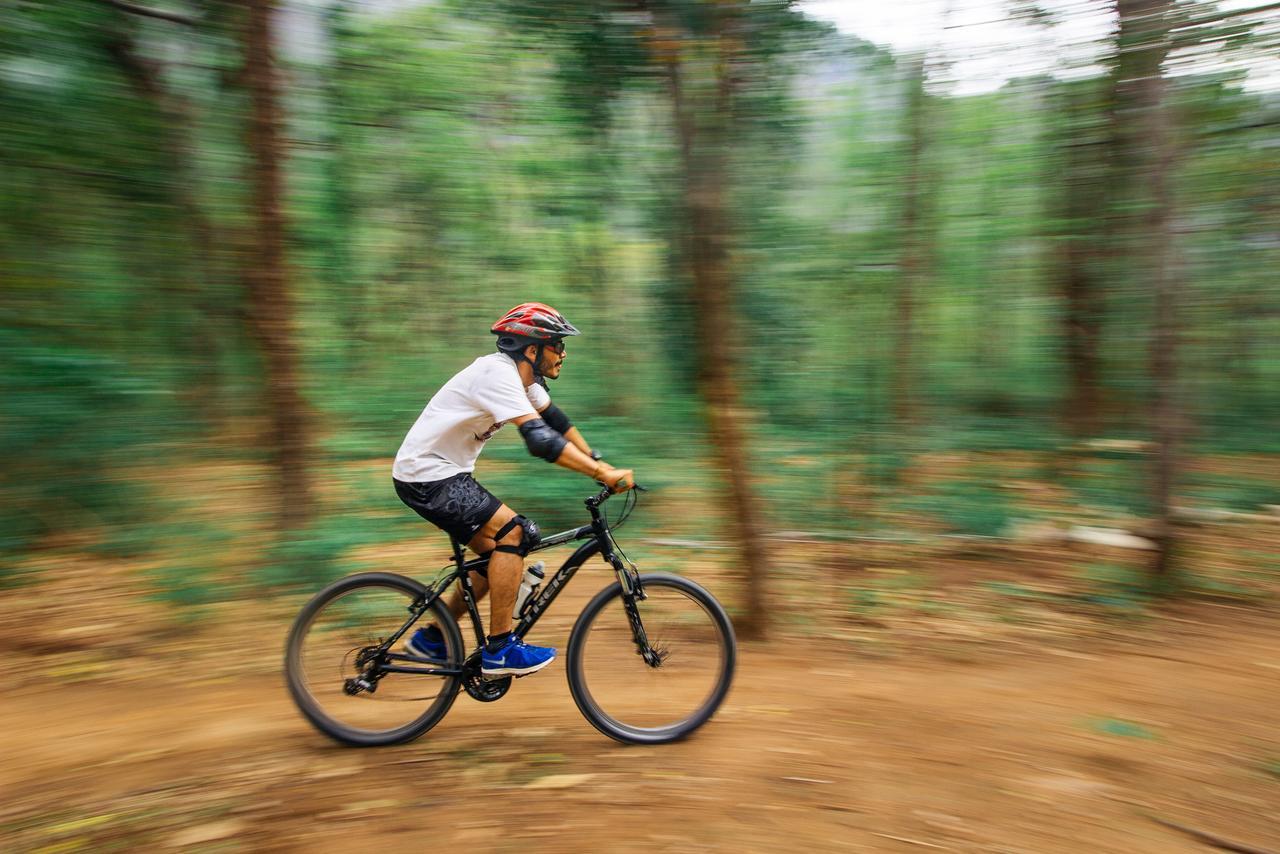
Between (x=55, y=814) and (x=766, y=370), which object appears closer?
(x=55, y=814)

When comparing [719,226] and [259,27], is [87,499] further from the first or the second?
[719,226]

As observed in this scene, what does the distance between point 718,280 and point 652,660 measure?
8.46ft

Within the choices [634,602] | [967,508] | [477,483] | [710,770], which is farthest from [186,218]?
[967,508]

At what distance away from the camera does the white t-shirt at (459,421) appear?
3.93 meters

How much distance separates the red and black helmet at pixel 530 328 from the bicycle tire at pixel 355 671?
4.20 feet

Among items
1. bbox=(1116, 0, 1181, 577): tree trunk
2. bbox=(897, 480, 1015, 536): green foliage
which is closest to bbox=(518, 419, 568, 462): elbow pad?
bbox=(1116, 0, 1181, 577): tree trunk

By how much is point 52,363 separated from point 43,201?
1.42 meters

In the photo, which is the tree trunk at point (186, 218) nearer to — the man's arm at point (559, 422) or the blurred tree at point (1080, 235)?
the man's arm at point (559, 422)

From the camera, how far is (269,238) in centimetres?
631

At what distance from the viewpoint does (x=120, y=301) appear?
6.79 meters

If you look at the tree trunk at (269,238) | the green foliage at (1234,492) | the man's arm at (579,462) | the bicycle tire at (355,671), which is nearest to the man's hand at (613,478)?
the man's arm at (579,462)

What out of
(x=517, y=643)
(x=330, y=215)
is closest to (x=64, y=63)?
(x=330, y=215)

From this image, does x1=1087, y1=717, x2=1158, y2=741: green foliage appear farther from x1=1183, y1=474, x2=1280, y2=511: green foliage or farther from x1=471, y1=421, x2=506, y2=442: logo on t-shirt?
x1=1183, y1=474, x2=1280, y2=511: green foliage

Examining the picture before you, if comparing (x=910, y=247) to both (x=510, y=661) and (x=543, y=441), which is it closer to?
(x=543, y=441)
